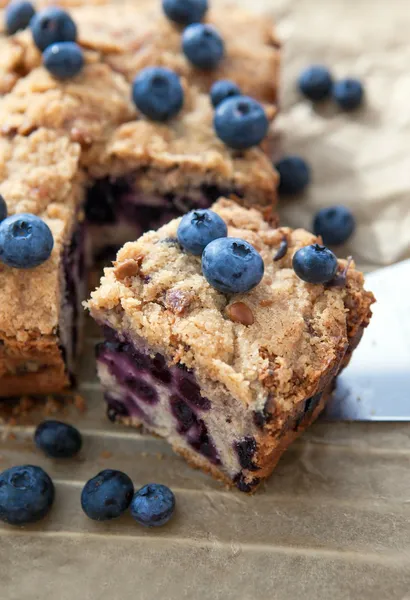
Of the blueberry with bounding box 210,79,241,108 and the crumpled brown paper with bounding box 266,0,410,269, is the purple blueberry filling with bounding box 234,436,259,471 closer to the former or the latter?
the crumpled brown paper with bounding box 266,0,410,269

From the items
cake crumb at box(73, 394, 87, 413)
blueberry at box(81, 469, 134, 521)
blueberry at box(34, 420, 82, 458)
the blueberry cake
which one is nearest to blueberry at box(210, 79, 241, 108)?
the blueberry cake

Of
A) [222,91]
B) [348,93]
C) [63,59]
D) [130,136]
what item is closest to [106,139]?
[130,136]

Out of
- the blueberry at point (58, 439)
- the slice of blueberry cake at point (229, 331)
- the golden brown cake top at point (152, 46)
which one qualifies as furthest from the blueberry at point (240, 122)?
the blueberry at point (58, 439)

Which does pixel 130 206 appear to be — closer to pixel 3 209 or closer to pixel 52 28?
pixel 3 209

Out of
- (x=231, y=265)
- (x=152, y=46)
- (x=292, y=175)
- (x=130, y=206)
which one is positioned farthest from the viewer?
(x=292, y=175)

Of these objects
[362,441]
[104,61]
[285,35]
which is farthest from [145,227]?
[285,35]

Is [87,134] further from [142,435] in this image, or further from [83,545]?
[83,545]

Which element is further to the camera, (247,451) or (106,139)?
(106,139)

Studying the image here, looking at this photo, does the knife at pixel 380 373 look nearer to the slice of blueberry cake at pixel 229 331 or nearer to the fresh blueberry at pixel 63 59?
Answer: the slice of blueberry cake at pixel 229 331
